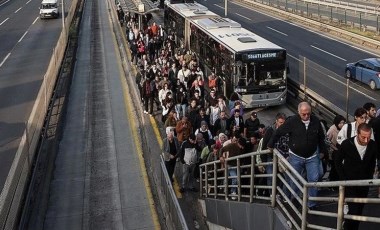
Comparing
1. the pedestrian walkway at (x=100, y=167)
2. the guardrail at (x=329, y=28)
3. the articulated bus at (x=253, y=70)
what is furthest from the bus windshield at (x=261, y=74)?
the guardrail at (x=329, y=28)

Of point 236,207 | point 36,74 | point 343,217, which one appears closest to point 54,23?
point 36,74

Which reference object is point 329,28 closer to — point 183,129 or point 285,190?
point 183,129

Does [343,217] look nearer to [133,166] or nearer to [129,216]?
[129,216]

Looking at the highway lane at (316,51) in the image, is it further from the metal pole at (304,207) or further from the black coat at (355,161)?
the metal pole at (304,207)

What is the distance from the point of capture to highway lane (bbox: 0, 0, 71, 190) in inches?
770

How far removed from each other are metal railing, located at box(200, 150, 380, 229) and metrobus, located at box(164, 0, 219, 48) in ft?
59.1

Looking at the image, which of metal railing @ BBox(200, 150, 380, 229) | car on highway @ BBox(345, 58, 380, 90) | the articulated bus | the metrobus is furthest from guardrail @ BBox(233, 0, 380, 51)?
metal railing @ BBox(200, 150, 380, 229)

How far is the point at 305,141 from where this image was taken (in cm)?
699

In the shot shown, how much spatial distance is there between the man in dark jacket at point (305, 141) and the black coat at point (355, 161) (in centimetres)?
58

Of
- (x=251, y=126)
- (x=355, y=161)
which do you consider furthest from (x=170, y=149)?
(x=355, y=161)

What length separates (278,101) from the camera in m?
20.2

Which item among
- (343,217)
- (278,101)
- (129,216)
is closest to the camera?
(343,217)

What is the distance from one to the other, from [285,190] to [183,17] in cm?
2356

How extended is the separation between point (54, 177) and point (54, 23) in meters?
41.9
